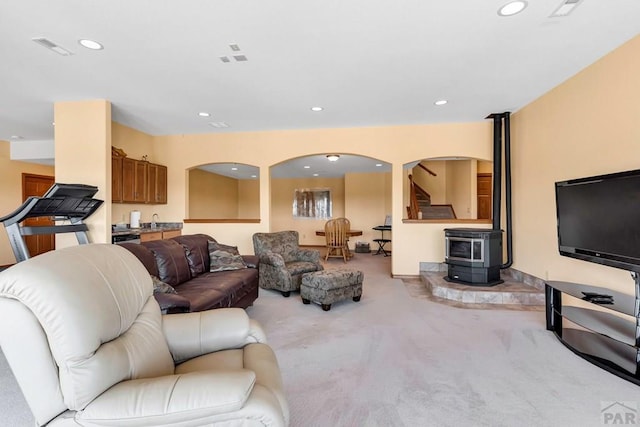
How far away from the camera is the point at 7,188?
618cm

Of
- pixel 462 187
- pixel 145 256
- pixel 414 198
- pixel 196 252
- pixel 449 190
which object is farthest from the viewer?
pixel 449 190

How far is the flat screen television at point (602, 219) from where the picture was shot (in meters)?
2.30

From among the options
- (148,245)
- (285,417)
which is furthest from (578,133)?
(148,245)

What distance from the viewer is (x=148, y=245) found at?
312 cm

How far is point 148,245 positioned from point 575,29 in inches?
164

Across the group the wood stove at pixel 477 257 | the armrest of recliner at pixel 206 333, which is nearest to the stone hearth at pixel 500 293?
the wood stove at pixel 477 257

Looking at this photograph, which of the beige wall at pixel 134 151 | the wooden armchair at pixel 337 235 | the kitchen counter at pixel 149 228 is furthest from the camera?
the wooden armchair at pixel 337 235

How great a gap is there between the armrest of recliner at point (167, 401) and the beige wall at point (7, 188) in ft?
23.9

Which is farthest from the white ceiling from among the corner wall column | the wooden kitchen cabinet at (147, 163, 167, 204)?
the wooden kitchen cabinet at (147, 163, 167, 204)

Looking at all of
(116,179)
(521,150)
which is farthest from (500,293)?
(116,179)

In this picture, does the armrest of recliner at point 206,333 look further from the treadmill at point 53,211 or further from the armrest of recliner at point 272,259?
the armrest of recliner at point 272,259

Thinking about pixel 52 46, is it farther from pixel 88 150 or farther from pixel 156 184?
pixel 156 184

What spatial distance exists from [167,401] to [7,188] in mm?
7649

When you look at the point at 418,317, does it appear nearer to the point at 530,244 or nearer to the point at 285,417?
the point at 530,244
